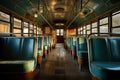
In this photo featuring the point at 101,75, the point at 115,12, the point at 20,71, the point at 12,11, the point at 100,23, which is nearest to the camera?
the point at 101,75

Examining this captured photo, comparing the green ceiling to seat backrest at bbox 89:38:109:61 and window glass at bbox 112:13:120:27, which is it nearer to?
window glass at bbox 112:13:120:27

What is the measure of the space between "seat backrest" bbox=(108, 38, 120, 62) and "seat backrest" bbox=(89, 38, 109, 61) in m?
0.11

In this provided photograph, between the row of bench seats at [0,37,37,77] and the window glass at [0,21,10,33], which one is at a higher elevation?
the window glass at [0,21,10,33]

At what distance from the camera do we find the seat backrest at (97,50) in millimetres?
2623

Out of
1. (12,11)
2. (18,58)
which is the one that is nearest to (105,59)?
(18,58)

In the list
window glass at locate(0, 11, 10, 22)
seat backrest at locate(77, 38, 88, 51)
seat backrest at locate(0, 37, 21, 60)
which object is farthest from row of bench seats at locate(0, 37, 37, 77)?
seat backrest at locate(77, 38, 88, 51)

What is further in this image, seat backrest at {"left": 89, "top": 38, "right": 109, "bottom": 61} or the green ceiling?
the green ceiling

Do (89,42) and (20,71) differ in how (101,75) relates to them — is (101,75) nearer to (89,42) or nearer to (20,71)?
(89,42)

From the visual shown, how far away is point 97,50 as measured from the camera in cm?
265

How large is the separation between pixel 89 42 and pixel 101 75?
793 mm

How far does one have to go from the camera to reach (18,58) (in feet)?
9.71

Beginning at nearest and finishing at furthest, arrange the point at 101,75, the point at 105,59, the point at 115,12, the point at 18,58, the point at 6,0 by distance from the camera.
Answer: the point at 101,75 → the point at 105,59 → the point at 18,58 → the point at 6,0 → the point at 115,12

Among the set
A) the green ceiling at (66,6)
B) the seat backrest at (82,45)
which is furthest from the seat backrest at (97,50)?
the green ceiling at (66,6)

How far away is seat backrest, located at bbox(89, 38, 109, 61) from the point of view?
2623mm
